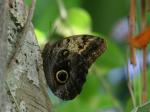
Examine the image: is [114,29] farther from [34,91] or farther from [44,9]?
[34,91]

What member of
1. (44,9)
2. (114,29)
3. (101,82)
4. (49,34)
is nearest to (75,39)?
(49,34)

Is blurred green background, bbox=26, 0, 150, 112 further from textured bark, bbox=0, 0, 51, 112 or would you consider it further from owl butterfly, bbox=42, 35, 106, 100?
textured bark, bbox=0, 0, 51, 112

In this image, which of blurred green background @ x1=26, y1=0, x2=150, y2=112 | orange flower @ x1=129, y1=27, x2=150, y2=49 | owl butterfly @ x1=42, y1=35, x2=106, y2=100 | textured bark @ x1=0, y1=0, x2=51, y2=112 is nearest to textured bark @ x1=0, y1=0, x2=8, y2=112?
textured bark @ x1=0, y1=0, x2=51, y2=112

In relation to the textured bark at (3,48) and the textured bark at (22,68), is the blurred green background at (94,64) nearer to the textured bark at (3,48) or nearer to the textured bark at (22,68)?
the textured bark at (22,68)

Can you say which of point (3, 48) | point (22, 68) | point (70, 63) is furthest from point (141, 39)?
point (3, 48)

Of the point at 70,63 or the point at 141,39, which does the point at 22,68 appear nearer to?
the point at 70,63
